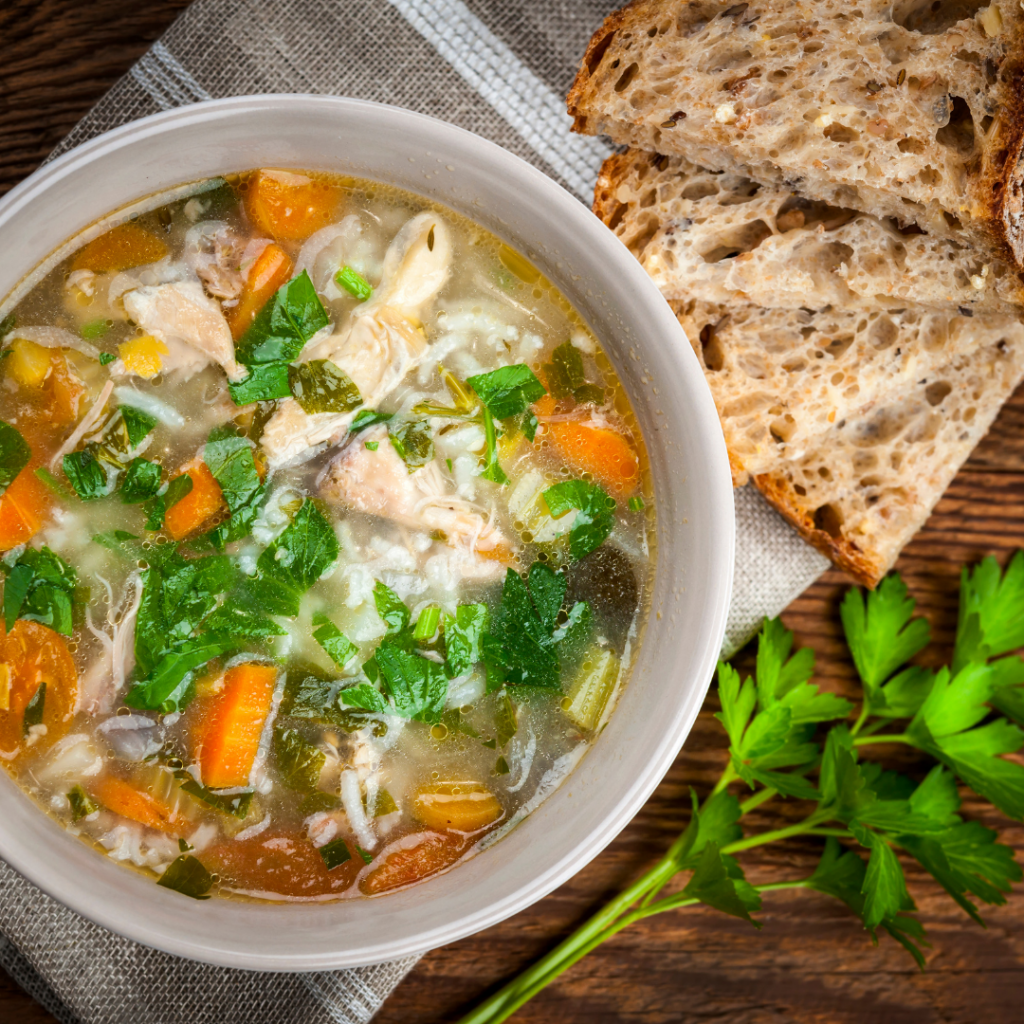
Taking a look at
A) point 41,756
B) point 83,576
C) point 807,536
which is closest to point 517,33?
point 807,536

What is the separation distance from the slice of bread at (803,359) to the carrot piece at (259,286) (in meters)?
0.96

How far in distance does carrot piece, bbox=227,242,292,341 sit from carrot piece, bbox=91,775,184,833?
0.93 meters

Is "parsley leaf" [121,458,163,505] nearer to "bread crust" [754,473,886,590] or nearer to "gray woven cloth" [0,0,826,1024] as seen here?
"gray woven cloth" [0,0,826,1024]

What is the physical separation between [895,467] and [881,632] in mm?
427

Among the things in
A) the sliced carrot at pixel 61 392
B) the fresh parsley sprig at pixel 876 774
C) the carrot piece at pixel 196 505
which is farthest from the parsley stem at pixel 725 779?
the sliced carrot at pixel 61 392

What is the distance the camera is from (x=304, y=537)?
1.87 metres

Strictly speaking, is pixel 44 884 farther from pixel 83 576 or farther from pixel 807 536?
pixel 807 536

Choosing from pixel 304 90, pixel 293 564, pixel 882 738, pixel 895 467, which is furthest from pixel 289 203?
pixel 882 738

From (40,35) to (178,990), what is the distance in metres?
2.30

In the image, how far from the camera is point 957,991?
257 cm

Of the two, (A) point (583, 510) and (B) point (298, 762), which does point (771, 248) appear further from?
(B) point (298, 762)

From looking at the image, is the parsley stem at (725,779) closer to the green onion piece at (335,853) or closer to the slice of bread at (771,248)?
the green onion piece at (335,853)

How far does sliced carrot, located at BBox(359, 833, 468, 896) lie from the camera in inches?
74.7

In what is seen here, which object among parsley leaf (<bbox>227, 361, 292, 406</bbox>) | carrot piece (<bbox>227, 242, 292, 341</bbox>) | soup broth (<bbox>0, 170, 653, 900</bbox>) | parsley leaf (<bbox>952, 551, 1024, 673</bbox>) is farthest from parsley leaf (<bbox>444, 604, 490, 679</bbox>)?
parsley leaf (<bbox>952, 551, 1024, 673</bbox>)
